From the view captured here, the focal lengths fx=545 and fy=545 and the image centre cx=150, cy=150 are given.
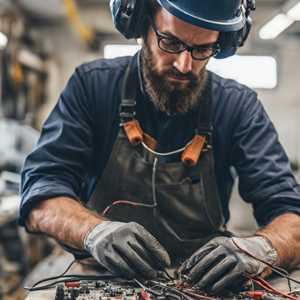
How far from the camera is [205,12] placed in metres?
1.43

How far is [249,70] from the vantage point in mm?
6559

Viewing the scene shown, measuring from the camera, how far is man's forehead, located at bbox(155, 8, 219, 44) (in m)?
1.49

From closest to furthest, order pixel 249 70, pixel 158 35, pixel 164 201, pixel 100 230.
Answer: pixel 100 230
pixel 158 35
pixel 164 201
pixel 249 70

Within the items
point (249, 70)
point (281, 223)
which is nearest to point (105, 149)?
point (281, 223)

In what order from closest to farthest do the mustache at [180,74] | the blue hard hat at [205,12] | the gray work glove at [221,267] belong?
the gray work glove at [221,267]
the blue hard hat at [205,12]
the mustache at [180,74]

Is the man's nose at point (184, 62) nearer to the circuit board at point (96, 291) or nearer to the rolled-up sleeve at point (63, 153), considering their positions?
the rolled-up sleeve at point (63, 153)

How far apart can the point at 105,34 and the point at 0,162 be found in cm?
304

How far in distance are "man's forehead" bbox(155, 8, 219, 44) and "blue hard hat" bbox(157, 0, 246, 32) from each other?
54 millimetres

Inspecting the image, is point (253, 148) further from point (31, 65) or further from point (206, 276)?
point (31, 65)

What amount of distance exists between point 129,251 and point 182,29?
0.62 meters

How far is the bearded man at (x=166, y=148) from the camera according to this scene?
58.4 inches

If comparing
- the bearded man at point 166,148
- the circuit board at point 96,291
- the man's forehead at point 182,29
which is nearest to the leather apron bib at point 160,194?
the bearded man at point 166,148

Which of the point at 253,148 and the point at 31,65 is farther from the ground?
the point at 253,148

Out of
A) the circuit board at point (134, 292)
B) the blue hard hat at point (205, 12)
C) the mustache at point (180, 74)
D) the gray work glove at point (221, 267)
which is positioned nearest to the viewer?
the circuit board at point (134, 292)
